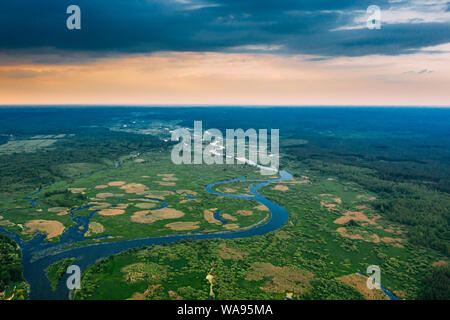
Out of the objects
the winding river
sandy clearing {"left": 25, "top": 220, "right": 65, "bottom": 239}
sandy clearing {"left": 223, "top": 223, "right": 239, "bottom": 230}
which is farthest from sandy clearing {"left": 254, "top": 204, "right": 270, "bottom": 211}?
sandy clearing {"left": 25, "top": 220, "right": 65, "bottom": 239}

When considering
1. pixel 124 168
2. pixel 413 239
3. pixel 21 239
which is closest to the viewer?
pixel 21 239

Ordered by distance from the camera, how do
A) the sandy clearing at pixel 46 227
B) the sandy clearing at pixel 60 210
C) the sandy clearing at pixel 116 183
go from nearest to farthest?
the sandy clearing at pixel 46 227, the sandy clearing at pixel 60 210, the sandy clearing at pixel 116 183

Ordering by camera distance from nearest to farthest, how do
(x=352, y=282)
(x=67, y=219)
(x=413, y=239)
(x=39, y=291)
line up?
1. (x=39, y=291)
2. (x=352, y=282)
3. (x=413, y=239)
4. (x=67, y=219)

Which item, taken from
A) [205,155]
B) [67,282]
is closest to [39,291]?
[67,282]

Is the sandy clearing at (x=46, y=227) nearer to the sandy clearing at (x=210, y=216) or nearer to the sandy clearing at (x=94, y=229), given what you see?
the sandy clearing at (x=94, y=229)

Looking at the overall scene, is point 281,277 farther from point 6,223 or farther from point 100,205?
point 6,223

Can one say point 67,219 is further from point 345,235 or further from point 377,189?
point 377,189

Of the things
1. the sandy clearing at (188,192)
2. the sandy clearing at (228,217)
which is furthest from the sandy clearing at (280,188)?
the sandy clearing at (228,217)
